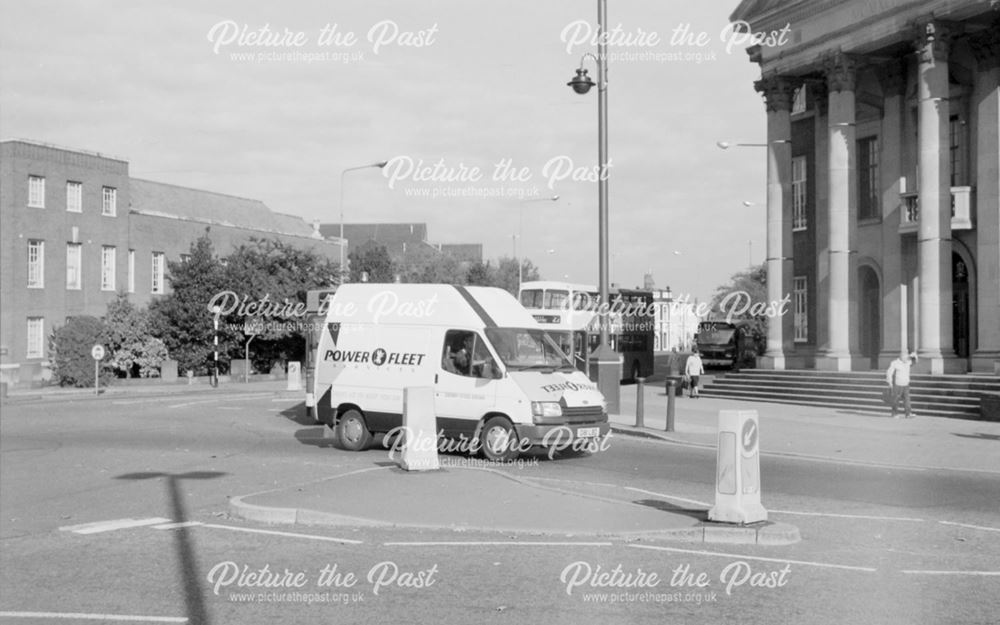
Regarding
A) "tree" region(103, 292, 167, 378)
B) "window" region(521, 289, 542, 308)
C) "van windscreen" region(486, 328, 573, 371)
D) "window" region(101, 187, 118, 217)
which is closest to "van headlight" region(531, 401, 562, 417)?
"van windscreen" region(486, 328, 573, 371)

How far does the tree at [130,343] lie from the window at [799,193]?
96.1 ft

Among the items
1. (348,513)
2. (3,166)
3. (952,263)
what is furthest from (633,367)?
(348,513)

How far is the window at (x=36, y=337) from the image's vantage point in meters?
51.3

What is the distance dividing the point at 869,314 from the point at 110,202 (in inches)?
1577

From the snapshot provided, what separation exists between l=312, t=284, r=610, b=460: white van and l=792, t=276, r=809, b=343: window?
2156 centimetres

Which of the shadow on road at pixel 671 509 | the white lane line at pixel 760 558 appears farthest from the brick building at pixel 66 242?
the white lane line at pixel 760 558

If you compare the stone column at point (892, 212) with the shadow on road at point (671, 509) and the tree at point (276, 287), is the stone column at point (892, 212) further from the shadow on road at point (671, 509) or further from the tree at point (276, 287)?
the tree at point (276, 287)

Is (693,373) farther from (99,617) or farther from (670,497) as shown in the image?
(99,617)

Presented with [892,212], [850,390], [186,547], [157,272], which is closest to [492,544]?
[186,547]

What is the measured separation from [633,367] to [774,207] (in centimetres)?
1137

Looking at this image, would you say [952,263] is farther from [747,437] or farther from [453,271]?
[453,271]

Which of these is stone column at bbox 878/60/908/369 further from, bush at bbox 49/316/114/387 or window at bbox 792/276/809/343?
bush at bbox 49/316/114/387

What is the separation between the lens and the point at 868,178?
3450 centimetres

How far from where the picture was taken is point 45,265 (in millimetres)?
51875
